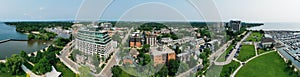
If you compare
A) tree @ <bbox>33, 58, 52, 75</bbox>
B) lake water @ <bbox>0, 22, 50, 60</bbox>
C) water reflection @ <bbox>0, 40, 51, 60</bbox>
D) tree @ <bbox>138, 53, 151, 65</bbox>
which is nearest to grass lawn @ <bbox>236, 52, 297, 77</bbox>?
tree @ <bbox>138, 53, 151, 65</bbox>

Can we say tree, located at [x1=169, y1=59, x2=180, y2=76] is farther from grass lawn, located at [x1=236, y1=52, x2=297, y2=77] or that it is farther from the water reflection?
the water reflection

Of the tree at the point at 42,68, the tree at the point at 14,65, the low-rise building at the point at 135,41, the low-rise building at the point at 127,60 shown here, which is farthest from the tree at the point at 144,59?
the tree at the point at 14,65

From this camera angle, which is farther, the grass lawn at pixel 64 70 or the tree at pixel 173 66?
the grass lawn at pixel 64 70

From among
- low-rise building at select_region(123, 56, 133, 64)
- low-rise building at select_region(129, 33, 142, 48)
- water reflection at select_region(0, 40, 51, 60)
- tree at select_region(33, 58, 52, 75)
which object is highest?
low-rise building at select_region(129, 33, 142, 48)

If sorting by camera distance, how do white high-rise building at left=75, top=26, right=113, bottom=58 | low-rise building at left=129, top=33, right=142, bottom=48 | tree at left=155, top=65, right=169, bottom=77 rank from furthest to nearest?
low-rise building at left=129, top=33, right=142, bottom=48
white high-rise building at left=75, top=26, right=113, bottom=58
tree at left=155, top=65, right=169, bottom=77

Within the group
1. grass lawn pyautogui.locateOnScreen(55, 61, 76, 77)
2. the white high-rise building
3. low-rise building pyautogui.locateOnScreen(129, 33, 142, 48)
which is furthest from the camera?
low-rise building pyautogui.locateOnScreen(129, 33, 142, 48)

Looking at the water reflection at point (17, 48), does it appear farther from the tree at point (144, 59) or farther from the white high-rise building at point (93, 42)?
the tree at point (144, 59)
